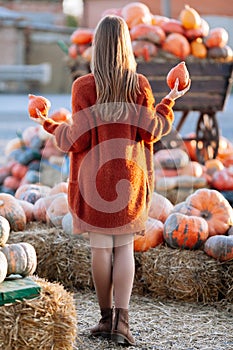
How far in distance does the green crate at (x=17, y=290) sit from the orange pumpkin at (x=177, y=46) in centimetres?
396

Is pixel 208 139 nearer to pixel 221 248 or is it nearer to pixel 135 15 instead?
pixel 135 15

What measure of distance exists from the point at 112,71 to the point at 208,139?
12.9 ft

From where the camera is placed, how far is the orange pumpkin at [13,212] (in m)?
4.65

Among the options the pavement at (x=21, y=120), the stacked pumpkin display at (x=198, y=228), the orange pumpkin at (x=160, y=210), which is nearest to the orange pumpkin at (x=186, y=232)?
the stacked pumpkin display at (x=198, y=228)

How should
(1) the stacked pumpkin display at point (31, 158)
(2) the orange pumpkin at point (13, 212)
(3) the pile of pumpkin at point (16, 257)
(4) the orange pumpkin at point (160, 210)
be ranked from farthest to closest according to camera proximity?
(1) the stacked pumpkin display at point (31, 158)
(4) the orange pumpkin at point (160, 210)
(2) the orange pumpkin at point (13, 212)
(3) the pile of pumpkin at point (16, 257)

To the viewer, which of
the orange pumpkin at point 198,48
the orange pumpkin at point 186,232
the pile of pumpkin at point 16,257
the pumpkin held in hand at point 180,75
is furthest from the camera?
the orange pumpkin at point 198,48

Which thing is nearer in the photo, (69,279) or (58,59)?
(69,279)

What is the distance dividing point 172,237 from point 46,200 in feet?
3.54

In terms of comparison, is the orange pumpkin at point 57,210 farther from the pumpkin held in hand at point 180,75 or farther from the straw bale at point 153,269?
the pumpkin held in hand at point 180,75

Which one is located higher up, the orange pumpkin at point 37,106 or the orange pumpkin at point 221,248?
the orange pumpkin at point 37,106

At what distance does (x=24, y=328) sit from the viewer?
2.98 m

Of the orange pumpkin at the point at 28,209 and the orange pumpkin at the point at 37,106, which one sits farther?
the orange pumpkin at the point at 28,209

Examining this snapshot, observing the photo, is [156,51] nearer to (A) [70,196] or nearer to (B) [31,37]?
(A) [70,196]

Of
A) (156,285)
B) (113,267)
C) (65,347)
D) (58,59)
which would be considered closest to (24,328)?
(65,347)
